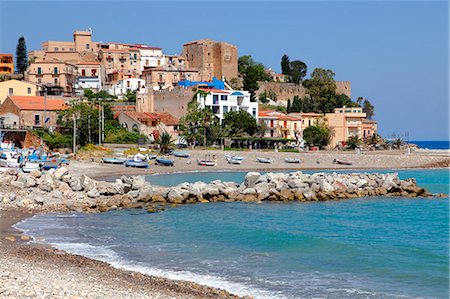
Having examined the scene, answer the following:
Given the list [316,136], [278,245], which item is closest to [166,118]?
[316,136]

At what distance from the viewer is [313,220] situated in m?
25.5

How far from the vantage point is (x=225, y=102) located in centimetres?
6838

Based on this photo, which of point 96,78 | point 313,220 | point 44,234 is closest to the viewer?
point 44,234

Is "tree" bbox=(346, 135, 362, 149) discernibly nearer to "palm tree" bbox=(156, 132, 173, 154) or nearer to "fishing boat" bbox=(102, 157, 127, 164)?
"palm tree" bbox=(156, 132, 173, 154)

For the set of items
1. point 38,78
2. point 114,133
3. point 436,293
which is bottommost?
point 436,293

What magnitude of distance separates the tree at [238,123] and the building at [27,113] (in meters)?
15.8

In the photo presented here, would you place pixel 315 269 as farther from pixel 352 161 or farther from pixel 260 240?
pixel 352 161

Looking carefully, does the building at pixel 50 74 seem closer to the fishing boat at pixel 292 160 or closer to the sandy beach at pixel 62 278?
the fishing boat at pixel 292 160

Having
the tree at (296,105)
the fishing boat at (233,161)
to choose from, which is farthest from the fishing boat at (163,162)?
the tree at (296,105)

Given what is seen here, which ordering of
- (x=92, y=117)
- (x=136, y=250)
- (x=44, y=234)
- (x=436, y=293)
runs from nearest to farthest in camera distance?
(x=436, y=293), (x=136, y=250), (x=44, y=234), (x=92, y=117)

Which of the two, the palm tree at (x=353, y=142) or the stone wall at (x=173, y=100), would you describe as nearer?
the stone wall at (x=173, y=100)

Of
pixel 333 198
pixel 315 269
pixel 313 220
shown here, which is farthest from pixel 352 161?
pixel 315 269

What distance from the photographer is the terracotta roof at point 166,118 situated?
64562mm

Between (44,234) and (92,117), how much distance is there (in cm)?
3893
